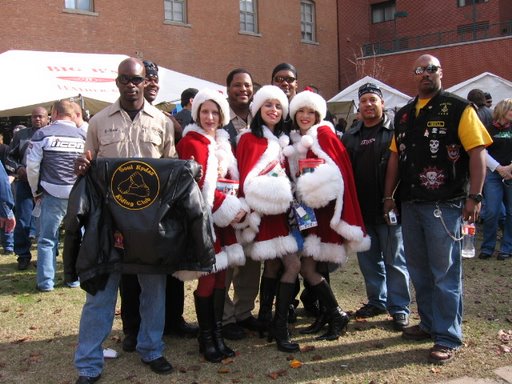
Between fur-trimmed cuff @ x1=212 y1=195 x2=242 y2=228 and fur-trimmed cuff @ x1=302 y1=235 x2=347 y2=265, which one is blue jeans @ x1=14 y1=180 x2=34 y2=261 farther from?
fur-trimmed cuff @ x1=302 y1=235 x2=347 y2=265

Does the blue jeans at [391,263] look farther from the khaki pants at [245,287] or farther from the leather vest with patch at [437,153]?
the khaki pants at [245,287]

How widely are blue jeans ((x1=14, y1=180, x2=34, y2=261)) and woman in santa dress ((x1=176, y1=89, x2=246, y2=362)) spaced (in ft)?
13.6

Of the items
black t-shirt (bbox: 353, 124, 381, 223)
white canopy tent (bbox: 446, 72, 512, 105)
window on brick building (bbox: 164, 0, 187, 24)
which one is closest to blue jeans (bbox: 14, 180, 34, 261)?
black t-shirt (bbox: 353, 124, 381, 223)

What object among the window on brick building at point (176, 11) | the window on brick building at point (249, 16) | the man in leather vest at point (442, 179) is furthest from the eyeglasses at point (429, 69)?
the window on brick building at point (249, 16)

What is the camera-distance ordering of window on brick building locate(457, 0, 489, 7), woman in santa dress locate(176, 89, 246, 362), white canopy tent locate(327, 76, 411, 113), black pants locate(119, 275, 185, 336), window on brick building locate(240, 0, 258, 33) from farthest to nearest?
window on brick building locate(457, 0, 489, 7), window on brick building locate(240, 0, 258, 33), white canopy tent locate(327, 76, 411, 113), black pants locate(119, 275, 185, 336), woman in santa dress locate(176, 89, 246, 362)

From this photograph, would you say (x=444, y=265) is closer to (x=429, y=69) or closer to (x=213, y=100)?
(x=429, y=69)

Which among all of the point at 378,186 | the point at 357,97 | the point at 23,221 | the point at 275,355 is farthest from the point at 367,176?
the point at 357,97

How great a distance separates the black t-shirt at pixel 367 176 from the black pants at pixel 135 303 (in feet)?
5.77

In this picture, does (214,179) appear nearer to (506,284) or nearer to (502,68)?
(506,284)

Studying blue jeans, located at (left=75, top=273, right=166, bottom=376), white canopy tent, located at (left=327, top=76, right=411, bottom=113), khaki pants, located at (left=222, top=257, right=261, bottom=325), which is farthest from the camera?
white canopy tent, located at (left=327, top=76, right=411, bottom=113)

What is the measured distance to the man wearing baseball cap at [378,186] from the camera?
4504mm

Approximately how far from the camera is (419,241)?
4090 mm

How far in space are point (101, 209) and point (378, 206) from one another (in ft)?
7.75

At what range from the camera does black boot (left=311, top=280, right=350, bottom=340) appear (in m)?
4.26
